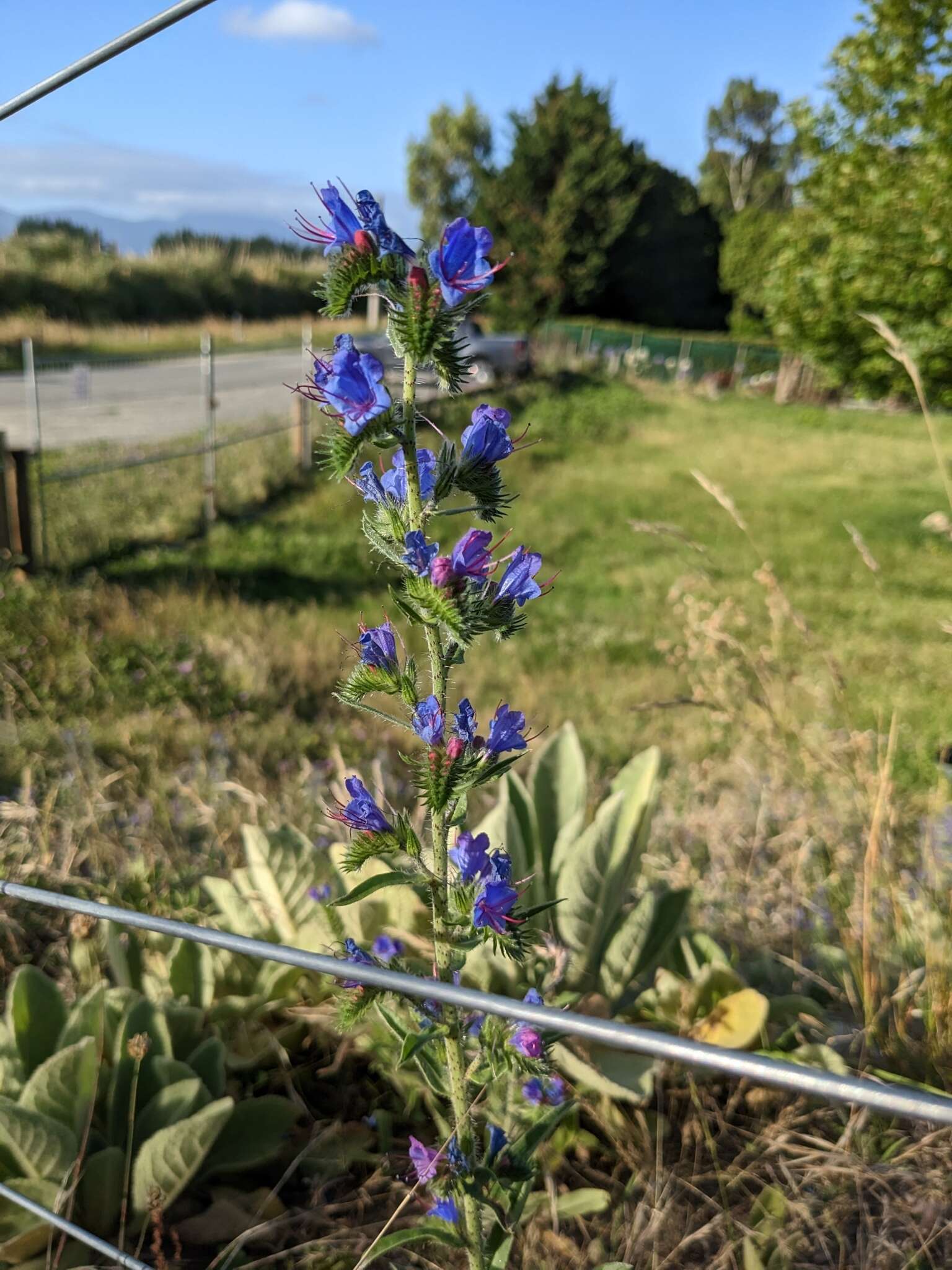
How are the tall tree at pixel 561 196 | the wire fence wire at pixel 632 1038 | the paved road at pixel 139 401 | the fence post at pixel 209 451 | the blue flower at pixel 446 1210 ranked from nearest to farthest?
the wire fence wire at pixel 632 1038 < the blue flower at pixel 446 1210 < the fence post at pixel 209 451 < the paved road at pixel 139 401 < the tall tree at pixel 561 196

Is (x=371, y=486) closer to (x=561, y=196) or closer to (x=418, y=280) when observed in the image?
(x=418, y=280)

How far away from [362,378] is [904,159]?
8.84m

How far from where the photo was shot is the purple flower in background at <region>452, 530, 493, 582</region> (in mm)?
1059

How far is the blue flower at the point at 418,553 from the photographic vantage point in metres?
1.07

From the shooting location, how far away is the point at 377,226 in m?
1.07

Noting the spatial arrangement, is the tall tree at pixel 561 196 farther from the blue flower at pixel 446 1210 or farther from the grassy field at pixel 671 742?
the blue flower at pixel 446 1210

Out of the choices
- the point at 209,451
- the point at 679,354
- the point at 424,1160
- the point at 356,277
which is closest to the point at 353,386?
the point at 356,277

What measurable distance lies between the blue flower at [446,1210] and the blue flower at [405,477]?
923 millimetres

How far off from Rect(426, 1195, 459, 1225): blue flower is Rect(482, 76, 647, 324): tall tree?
27238mm

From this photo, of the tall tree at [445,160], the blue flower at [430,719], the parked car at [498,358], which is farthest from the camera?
the tall tree at [445,160]

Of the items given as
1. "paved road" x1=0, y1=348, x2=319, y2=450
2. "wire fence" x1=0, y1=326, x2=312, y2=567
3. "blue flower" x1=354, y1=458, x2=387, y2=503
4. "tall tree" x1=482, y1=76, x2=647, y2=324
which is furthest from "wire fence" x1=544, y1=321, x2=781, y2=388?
"blue flower" x1=354, y1=458, x2=387, y2=503

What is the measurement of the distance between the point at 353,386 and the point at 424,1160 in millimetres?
1035

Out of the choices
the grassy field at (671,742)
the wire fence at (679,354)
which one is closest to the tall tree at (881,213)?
the grassy field at (671,742)

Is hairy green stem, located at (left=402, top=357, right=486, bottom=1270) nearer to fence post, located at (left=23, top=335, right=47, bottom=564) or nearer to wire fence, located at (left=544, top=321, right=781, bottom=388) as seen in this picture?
fence post, located at (left=23, top=335, right=47, bottom=564)
